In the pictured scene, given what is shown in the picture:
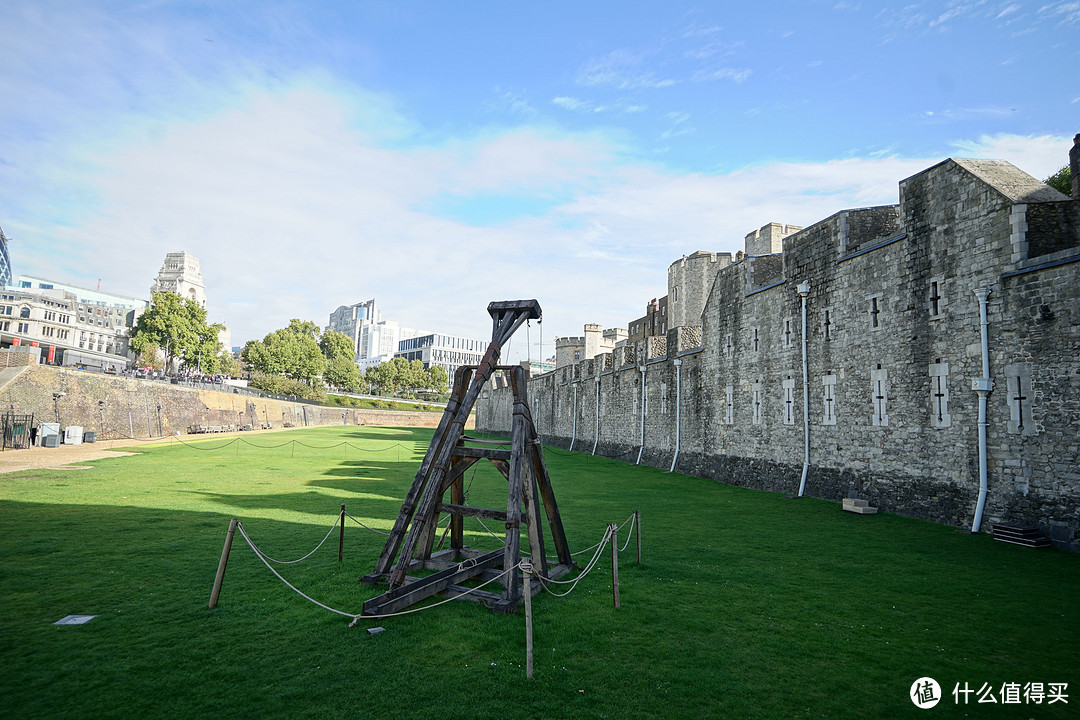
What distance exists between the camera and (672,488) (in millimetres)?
21234

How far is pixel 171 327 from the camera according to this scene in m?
67.8

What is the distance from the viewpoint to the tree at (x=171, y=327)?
67.4m

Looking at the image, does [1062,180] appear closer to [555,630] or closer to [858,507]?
[858,507]

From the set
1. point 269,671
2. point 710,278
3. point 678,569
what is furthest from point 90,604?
point 710,278

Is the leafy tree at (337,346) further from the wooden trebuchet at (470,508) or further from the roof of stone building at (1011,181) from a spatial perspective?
the roof of stone building at (1011,181)

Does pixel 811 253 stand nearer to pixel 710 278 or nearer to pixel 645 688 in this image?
pixel 645 688

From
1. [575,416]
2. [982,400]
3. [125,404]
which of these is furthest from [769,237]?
[125,404]

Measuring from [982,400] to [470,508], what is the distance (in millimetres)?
11913

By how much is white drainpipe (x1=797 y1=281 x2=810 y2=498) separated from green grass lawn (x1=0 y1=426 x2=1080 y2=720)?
5.27m

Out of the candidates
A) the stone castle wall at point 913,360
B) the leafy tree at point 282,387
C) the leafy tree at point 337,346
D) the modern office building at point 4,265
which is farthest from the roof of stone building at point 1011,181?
the modern office building at point 4,265

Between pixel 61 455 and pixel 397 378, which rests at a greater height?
pixel 397 378

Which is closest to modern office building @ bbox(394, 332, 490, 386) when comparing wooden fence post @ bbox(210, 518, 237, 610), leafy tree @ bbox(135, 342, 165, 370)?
leafy tree @ bbox(135, 342, 165, 370)

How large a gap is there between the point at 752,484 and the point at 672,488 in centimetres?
307

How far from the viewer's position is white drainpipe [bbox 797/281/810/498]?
18531 mm
